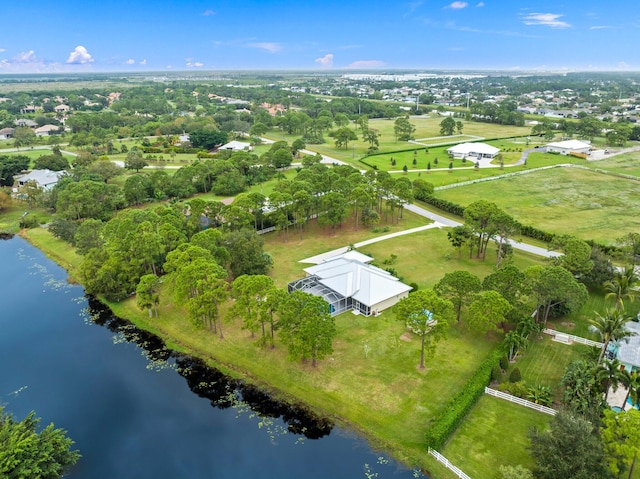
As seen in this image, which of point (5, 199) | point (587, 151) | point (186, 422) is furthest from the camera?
point (587, 151)

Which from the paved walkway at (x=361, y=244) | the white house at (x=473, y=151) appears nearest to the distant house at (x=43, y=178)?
the paved walkway at (x=361, y=244)

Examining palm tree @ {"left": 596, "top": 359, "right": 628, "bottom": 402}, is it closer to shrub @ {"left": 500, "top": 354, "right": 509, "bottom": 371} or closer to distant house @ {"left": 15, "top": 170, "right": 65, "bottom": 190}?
shrub @ {"left": 500, "top": 354, "right": 509, "bottom": 371}

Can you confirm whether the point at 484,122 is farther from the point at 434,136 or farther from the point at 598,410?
the point at 598,410

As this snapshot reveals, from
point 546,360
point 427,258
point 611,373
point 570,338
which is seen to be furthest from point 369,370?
point 427,258

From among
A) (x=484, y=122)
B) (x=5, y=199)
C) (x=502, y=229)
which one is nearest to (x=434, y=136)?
(x=484, y=122)

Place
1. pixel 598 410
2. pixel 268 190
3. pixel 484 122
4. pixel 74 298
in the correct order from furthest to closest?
1. pixel 484 122
2. pixel 268 190
3. pixel 74 298
4. pixel 598 410
